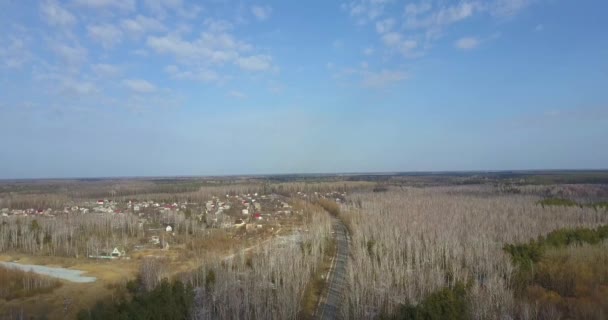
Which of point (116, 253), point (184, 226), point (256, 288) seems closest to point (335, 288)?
point (256, 288)

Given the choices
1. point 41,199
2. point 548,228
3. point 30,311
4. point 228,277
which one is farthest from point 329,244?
point 41,199

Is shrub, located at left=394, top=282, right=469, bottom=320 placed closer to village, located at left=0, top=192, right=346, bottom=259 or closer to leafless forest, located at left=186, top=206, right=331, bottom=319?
leafless forest, located at left=186, top=206, right=331, bottom=319

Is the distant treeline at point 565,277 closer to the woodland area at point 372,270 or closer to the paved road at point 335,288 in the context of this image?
the woodland area at point 372,270

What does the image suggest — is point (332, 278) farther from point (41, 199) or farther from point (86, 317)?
point (41, 199)

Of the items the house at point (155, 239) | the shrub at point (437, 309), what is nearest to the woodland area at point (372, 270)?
the shrub at point (437, 309)

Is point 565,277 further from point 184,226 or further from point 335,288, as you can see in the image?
point 184,226

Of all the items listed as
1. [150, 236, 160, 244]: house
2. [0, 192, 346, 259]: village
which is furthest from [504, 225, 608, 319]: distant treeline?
[150, 236, 160, 244]: house

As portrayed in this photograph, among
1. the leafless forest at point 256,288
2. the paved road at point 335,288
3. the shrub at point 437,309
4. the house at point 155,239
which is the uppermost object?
the shrub at point 437,309

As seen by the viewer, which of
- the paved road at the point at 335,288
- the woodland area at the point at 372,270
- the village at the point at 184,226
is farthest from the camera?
the village at the point at 184,226
